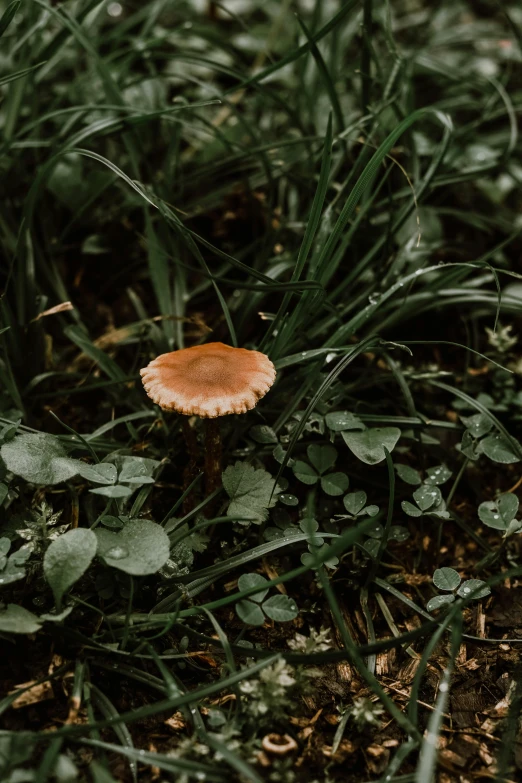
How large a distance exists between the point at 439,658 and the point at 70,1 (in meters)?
2.77

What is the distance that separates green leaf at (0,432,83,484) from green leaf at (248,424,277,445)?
0.50m

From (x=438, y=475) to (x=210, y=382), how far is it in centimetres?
78

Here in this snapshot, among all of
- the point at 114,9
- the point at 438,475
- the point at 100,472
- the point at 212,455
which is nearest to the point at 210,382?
the point at 212,455

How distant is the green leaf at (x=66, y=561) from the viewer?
1462 millimetres

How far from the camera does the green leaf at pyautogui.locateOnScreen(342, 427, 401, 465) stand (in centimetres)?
181

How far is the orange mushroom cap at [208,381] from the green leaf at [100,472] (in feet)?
0.73

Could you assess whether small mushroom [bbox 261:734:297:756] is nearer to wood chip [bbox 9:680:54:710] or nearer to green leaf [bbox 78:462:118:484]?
wood chip [bbox 9:680:54:710]

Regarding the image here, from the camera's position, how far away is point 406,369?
2283 millimetres

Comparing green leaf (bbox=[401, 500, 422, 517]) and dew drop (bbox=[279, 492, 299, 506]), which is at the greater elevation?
dew drop (bbox=[279, 492, 299, 506])

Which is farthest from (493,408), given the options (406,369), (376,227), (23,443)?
(23,443)

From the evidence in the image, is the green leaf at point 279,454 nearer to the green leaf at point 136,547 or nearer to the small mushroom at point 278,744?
the green leaf at point 136,547

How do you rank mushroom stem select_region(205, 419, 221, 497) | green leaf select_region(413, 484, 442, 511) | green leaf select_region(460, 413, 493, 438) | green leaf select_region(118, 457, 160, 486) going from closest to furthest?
green leaf select_region(118, 457, 160, 486), mushroom stem select_region(205, 419, 221, 497), green leaf select_region(413, 484, 442, 511), green leaf select_region(460, 413, 493, 438)

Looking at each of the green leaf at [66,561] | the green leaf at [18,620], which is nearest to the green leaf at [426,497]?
the green leaf at [66,561]

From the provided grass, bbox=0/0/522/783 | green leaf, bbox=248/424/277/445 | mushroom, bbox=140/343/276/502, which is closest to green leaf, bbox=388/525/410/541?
grass, bbox=0/0/522/783
